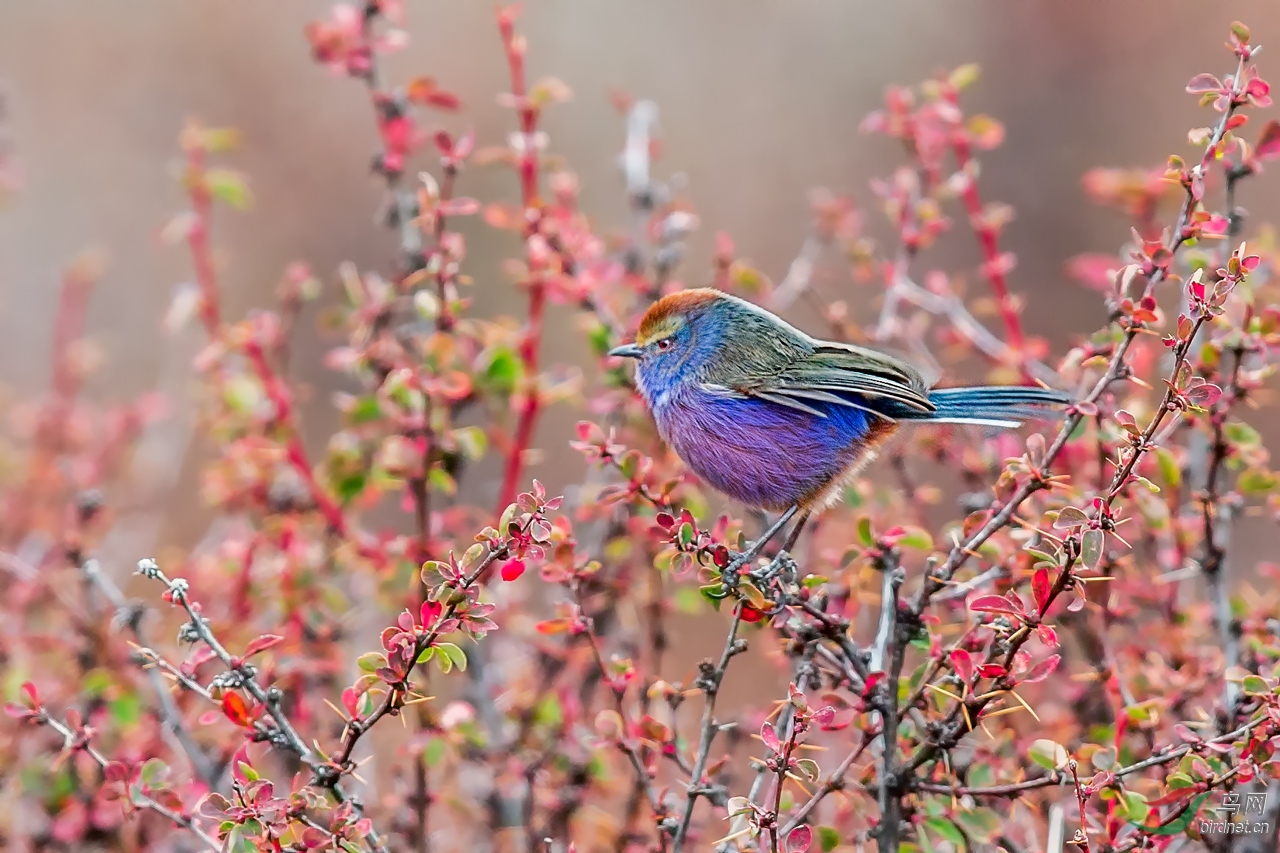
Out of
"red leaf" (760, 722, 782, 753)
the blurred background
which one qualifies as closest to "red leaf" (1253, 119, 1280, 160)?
"red leaf" (760, 722, 782, 753)

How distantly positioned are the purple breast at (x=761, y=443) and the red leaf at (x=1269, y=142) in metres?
0.90

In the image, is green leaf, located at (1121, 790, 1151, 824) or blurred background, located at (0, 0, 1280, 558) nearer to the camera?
green leaf, located at (1121, 790, 1151, 824)

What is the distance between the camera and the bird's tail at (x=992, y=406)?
2.28m

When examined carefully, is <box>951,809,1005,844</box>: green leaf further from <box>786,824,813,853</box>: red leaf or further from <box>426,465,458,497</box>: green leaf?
<box>426,465,458,497</box>: green leaf

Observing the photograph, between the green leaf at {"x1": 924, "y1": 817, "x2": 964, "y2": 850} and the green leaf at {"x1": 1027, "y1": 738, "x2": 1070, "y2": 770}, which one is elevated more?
the green leaf at {"x1": 1027, "y1": 738, "x2": 1070, "y2": 770}

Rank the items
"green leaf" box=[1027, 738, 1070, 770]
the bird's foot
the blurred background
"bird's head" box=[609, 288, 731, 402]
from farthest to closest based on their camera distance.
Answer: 1. the blurred background
2. "bird's head" box=[609, 288, 731, 402]
3. the bird's foot
4. "green leaf" box=[1027, 738, 1070, 770]

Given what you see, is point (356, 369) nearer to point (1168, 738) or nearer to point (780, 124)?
point (1168, 738)

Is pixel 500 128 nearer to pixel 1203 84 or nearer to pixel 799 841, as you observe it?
pixel 1203 84

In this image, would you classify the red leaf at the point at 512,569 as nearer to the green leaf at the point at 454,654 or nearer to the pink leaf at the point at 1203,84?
the green leaf at the point at 454,654

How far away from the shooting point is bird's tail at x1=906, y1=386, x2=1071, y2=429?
7.49ft

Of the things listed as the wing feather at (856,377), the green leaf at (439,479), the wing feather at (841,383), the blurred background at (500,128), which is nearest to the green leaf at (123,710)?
the green leaf at (439,479)

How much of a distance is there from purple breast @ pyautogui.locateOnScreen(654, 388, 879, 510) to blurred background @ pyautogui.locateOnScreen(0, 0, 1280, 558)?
10.3 ft

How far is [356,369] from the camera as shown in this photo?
8.00 feet

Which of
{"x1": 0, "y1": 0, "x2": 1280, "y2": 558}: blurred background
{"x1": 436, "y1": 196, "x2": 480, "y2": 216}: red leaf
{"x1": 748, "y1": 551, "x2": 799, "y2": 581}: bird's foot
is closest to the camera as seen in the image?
{"x1": 748, "y1": 551, "x2": 799, "y2": 581}: bird's foot
